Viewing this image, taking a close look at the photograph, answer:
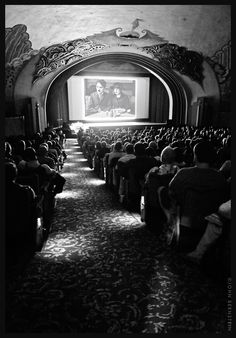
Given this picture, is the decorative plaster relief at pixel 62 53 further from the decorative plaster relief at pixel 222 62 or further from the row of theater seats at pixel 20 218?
the row of theater seats at pixel 20 218

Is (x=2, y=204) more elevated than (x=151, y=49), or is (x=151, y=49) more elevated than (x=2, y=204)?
(x=151, y=49)

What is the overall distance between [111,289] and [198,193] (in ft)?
4.63

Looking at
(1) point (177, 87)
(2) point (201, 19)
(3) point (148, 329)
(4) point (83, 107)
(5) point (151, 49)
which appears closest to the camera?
(3) point (148, 329)

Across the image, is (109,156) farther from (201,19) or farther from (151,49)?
(151,49)

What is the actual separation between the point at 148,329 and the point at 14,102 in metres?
15.0

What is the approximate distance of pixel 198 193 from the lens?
3.13 metres

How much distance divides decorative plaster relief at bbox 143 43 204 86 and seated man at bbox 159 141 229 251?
45.1 ft

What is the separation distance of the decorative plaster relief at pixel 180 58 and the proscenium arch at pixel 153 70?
1.89 metres

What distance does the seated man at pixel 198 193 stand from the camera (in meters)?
3.13

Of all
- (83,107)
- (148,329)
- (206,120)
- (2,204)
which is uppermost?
(83,107)

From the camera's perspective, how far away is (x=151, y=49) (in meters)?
16.8

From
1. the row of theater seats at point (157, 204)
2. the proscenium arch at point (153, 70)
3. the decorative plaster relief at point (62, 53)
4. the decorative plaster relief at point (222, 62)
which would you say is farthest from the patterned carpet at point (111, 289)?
the proscenium arch at point (153, 70)

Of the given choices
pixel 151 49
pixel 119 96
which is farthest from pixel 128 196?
pixel 119 96

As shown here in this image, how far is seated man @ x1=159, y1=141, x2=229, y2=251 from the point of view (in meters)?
3.13
